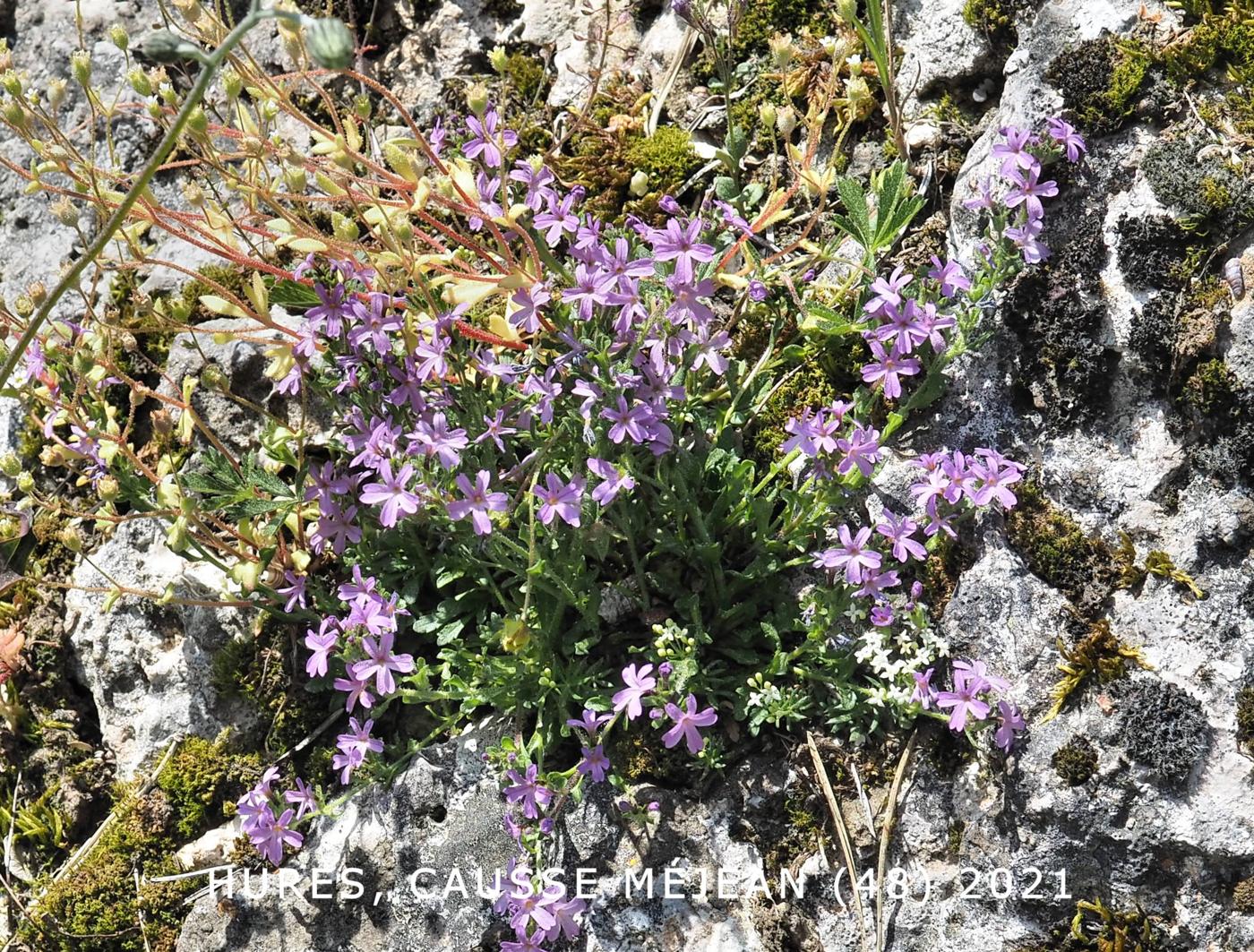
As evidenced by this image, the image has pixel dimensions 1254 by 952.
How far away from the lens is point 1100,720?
344cm

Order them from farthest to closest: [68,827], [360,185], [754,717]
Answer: [68,827]
[754,717]
[360,185]

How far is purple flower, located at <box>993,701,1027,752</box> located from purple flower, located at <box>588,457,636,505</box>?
1.42 m

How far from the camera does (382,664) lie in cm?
363

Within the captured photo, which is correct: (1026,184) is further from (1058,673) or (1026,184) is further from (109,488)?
(109,488)

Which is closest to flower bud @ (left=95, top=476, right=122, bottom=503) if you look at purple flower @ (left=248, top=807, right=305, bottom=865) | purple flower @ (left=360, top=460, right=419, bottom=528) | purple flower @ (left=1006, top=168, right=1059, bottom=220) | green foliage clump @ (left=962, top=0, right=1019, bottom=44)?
purple flower @ (left=360, top=460, right=419, bottom=528)

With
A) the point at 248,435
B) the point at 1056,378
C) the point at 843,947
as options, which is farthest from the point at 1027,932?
the point at 248,435

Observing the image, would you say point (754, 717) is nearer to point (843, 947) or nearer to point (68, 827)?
point (843, 947)

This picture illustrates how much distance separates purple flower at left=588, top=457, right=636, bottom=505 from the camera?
133 inches

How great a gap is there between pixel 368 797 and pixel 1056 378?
2936mm

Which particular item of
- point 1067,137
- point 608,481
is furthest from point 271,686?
point 1067,137

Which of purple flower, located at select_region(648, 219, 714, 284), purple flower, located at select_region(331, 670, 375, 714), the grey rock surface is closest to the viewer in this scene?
purple flower, located at select_region(648, 219, 714, 284)

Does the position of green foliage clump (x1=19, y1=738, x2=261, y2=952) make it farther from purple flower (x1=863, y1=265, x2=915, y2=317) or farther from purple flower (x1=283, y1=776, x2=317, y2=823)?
purple flower (x1=863, y1=265, x2=915, y2=317)

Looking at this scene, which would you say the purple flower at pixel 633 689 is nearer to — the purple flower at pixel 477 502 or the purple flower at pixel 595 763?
the purple flower at pixel 595 763

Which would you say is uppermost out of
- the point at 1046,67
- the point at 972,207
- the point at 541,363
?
the point at 1046,67
